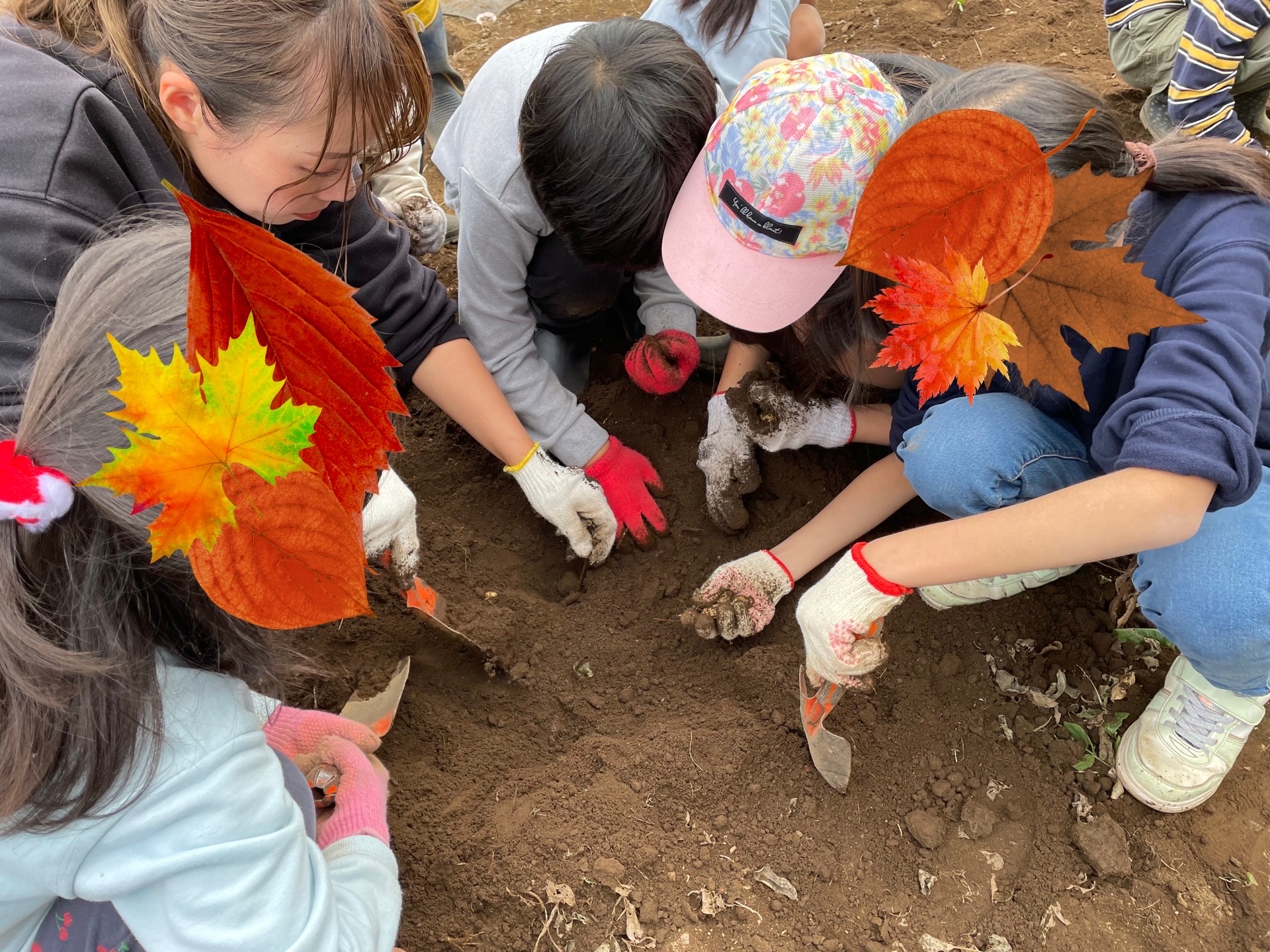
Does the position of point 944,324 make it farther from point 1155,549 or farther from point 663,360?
point 663,360

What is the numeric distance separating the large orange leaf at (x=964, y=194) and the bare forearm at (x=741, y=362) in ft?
3.09

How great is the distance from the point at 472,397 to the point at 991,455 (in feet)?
3.16

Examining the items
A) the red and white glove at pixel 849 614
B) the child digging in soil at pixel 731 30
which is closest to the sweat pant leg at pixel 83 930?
the red and white glove at pixel 849 614

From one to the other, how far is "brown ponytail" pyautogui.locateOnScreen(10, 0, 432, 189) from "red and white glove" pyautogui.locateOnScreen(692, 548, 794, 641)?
945mm

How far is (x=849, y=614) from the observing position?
49.7 inches

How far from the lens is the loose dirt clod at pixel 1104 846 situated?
1347mm

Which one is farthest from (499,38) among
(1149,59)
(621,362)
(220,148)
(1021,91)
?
(1021,91)

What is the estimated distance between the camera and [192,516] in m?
0.73

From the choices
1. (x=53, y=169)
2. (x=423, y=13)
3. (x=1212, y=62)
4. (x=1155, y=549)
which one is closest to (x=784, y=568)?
(x=1155, y=549)

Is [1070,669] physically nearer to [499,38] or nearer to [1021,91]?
[1021,91]

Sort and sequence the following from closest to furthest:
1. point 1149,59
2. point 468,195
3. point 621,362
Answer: point 468,195 → point 621,362 → point 1149,59

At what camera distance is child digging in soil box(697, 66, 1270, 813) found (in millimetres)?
1044

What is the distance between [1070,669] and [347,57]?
4.95ft

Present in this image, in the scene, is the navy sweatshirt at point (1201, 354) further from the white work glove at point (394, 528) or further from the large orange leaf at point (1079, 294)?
the white work glove at point (394, 528)
